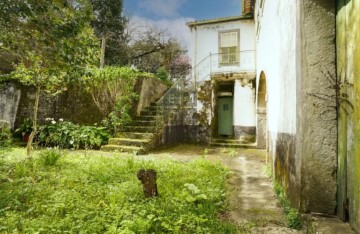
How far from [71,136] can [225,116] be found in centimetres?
781

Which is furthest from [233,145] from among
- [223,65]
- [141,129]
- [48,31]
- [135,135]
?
[48,31]

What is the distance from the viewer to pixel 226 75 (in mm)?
12711

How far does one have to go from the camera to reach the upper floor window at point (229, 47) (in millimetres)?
13094

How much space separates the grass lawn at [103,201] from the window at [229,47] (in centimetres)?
868

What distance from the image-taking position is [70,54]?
3959 mm

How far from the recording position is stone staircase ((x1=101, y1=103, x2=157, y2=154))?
354 inches

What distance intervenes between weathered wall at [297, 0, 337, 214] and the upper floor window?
33.8 feet

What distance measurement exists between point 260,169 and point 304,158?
3.89 metres

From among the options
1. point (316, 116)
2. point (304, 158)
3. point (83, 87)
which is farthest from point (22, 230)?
point (83, 87)

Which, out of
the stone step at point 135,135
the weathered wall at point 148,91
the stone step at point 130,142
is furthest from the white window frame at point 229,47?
the stone step at point 130,142

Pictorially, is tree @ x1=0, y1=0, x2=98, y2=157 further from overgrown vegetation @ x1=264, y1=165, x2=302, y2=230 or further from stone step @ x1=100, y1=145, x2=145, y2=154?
stone step @ x1=100, y1=145, x2=145, y2=154

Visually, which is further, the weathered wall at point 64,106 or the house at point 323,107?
the weathered wall at point 64,106

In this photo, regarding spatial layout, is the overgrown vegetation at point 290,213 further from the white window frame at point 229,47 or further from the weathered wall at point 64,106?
the white window frame at point 229,47

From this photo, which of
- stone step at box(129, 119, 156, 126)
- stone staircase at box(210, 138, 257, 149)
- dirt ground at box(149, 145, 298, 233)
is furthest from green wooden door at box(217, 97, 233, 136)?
dirt ground at box(149, 145, 298, 233)
